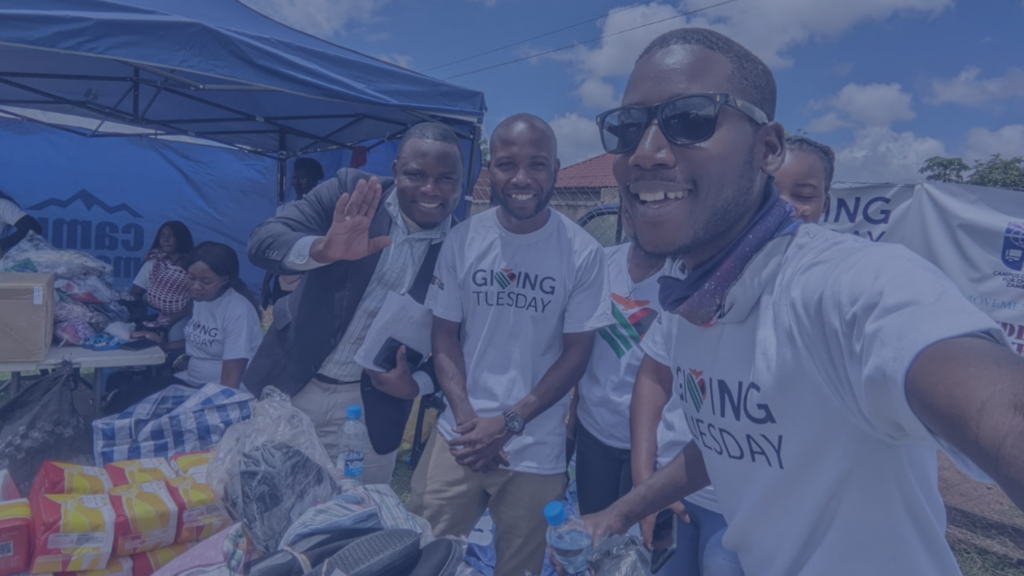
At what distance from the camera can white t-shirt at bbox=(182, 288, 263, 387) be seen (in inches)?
145

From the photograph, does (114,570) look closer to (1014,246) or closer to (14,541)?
(14,541)

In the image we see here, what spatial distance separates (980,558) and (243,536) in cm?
427

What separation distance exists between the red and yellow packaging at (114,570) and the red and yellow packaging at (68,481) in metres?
0.22

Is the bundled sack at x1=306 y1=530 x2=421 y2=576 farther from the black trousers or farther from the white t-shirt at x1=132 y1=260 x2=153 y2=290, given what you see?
the white t-shirt at x1=132 y1=260 x2=153 y2=290

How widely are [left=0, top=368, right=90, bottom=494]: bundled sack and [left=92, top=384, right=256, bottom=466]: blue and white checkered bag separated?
594 millimetres

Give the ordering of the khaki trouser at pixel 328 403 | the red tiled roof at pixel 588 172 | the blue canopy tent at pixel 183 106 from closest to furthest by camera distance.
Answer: the khaki trouser at pixel 328 403 → the blue canopy tent at pixel 183 106 → the red tiled roof at pixel 588 172

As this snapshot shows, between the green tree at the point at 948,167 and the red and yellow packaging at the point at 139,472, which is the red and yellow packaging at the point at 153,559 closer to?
the red and yellow packaging at the point at 139,472

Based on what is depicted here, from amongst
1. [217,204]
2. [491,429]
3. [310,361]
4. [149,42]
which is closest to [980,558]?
[491,429]

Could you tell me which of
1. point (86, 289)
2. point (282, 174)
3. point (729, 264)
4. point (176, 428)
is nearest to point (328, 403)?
point (176, 428)

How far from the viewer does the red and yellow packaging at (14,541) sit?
1.44 metres

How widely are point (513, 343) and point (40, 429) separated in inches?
89.7

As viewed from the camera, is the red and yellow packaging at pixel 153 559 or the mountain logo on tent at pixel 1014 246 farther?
the mountain logo on tent at pixel 1014 246

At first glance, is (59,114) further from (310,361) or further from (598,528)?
(598,528)

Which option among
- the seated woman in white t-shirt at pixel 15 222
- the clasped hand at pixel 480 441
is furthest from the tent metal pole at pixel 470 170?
the seated woman in white t-shirt at pixel 15 222
